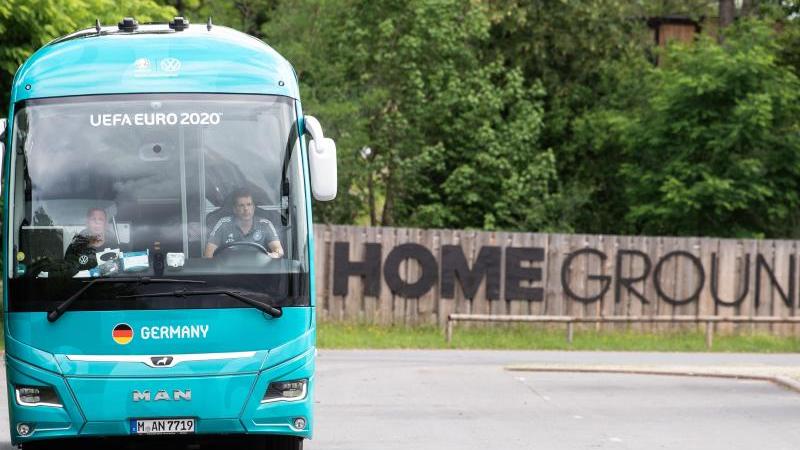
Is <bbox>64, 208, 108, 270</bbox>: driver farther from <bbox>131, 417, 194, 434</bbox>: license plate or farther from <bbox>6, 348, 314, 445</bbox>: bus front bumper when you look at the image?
<bbox>131, 417, 194, 434</bbox>: license plate

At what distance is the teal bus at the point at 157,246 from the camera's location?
9891 mm

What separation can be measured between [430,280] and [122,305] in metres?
18.7

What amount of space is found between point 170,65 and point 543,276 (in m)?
18.8

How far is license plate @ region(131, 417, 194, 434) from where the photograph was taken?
32.6ft

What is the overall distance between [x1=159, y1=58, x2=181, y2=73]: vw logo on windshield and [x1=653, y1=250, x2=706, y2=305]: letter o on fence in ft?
64.2

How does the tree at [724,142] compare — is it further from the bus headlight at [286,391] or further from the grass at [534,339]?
the bus headlight at [286,391]

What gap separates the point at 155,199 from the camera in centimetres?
1016

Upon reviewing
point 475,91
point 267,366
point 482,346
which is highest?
point 475,91

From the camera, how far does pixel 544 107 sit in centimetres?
3825

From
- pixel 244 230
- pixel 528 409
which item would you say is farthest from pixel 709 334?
pixel 244 230

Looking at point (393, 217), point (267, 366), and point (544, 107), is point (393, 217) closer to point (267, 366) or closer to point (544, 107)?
point (544, 107)

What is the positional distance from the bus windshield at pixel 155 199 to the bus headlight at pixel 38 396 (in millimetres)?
564

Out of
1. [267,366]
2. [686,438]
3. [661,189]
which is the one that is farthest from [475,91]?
[267,366]

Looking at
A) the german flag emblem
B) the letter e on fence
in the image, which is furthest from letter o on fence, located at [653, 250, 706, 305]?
the german flag emblem
